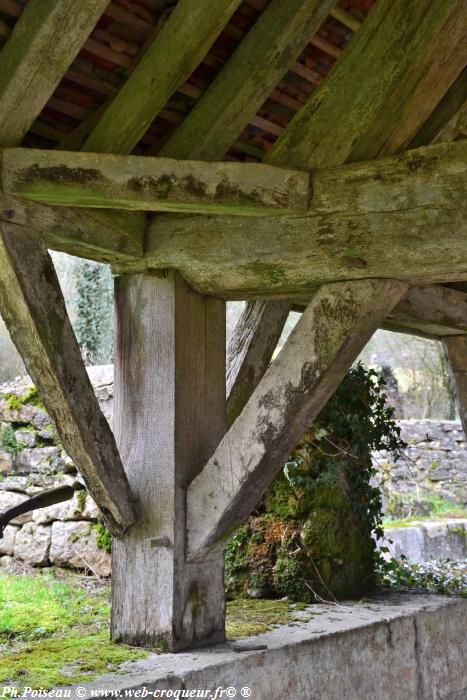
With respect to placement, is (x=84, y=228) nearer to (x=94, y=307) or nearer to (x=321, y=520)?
(x=321, y=520)

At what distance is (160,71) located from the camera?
9.04 ft

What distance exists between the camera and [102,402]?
5406 millimetres

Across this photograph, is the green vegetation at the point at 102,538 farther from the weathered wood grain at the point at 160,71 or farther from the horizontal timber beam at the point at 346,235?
the weathered wood grain at the point at 160,71

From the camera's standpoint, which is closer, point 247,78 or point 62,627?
point 247,78

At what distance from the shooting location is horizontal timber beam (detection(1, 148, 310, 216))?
2637mm

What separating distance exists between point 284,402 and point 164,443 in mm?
526

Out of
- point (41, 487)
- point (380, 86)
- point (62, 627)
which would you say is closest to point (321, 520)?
point (62, 627)

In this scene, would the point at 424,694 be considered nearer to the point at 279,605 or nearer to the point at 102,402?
the point at 279,605

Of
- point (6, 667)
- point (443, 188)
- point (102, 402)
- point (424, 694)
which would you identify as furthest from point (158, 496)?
point (102, 402)

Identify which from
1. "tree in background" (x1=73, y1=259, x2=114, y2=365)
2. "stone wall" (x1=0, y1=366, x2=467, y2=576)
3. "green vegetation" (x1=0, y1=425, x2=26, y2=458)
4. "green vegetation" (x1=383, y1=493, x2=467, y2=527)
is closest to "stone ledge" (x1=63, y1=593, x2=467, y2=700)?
"stone wall" (x1=0, y1=366, x2=467, y2=576)

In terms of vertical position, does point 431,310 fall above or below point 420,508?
above

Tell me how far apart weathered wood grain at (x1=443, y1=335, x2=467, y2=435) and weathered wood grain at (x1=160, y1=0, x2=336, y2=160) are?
245cm

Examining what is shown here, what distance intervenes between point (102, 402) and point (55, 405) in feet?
8.11

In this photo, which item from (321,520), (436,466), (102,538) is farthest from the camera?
(436,466)
